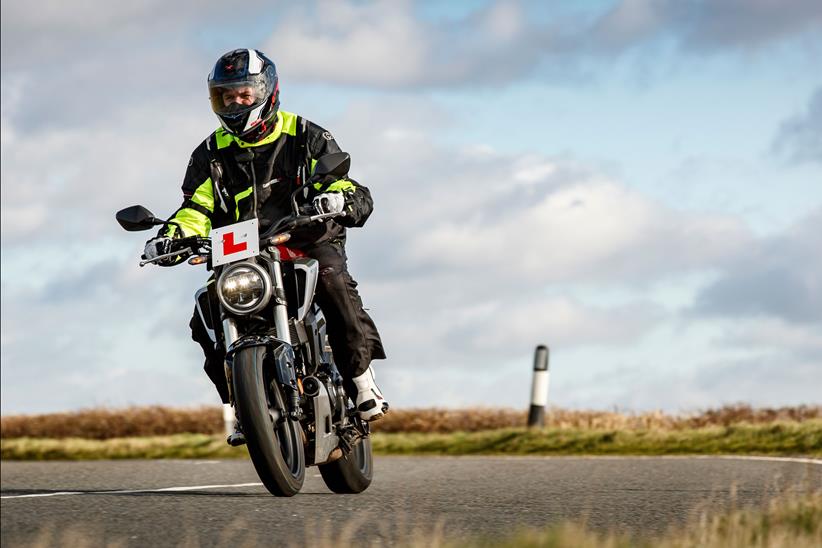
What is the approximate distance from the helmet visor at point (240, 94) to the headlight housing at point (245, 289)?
1.18 m

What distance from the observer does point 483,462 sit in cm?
1159

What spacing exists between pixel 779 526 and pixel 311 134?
12.4 feet

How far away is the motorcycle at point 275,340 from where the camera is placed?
672cm

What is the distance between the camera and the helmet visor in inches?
302

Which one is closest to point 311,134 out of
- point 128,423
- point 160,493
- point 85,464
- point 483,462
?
point 160,493

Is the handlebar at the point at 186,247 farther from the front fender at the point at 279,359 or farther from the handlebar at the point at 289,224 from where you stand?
the front fender at the point at 279,359

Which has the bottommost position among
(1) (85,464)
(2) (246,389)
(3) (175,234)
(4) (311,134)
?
(1) (85,464)

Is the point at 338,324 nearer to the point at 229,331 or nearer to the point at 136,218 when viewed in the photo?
the point at 229,331

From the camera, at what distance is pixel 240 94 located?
25.2 ft

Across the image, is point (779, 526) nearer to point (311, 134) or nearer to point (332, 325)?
point (332, 325)

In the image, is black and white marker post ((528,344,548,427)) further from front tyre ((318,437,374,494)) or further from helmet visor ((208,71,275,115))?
helmet visor ((208,71,275,115))

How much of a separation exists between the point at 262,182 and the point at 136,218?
785 millimetres

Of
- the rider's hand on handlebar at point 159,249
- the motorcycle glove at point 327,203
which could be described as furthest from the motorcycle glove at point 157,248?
the motorcycle glove at point 327,203

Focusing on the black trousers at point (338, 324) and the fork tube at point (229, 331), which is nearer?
the fork tube at point (229, 331)
